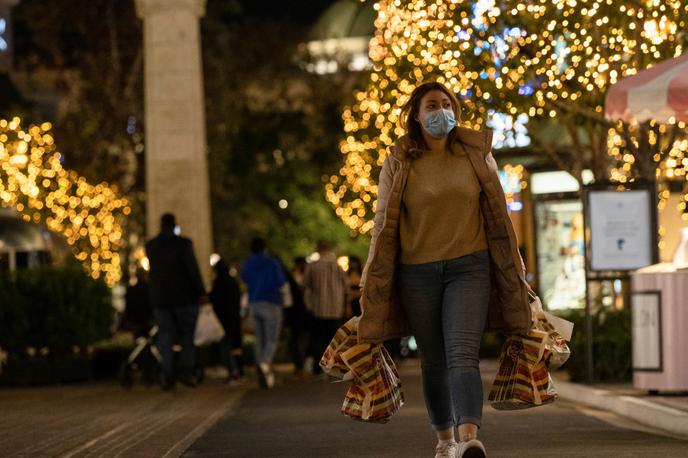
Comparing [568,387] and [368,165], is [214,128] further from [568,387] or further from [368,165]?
[568,387]

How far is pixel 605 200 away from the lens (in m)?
18.7

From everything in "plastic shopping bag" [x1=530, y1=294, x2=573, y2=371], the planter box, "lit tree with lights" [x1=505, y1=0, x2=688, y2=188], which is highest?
"lit tree with lights" [x1=505, y1=0, x2=688, y2=188]

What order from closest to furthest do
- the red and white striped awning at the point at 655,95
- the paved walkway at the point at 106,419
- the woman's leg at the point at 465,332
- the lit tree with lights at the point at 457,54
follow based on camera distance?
the woman's leg at the point at 465,332, the paved walkway at the point at 106,419, the red and white striped awning at the point at 655,95, the lit tree with lights at the point at 457,54

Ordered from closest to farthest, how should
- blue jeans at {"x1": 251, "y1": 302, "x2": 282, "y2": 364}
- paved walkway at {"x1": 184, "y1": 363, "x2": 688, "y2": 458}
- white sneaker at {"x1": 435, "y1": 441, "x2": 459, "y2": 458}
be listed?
white sneaker at {"x1": 435, "y1": 441, "x2": 459, "y2": 458}
paved walkway at {"x1": 184, "y1": 363, "x2": 688, "y2": 458}
blue jeans at {"x1": 251, "y1": 302, "x2": 282, "y2": 364}

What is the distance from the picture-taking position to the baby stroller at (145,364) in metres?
23.7

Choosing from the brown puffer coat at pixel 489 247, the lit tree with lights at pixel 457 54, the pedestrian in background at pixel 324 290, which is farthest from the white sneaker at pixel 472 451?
the pedestrian in background at pixel 324 290

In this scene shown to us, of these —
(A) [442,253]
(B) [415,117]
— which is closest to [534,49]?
(B) [415,117]

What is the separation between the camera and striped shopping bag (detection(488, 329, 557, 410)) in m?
9.65

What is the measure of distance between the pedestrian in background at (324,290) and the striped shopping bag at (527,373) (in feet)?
53.6

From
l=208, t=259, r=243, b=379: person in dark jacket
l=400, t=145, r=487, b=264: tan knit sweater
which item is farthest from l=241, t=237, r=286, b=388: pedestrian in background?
l=400, t=145, r=487, b=264: tan knit sweater

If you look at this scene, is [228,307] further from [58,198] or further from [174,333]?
[58,198]

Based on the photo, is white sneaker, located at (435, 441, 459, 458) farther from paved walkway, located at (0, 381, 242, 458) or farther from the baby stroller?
the baby stroller

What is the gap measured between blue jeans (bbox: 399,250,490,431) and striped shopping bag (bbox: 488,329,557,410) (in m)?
0.30

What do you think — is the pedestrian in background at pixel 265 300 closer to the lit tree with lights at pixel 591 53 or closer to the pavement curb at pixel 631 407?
the lit tree with lights at pixel 591 53
